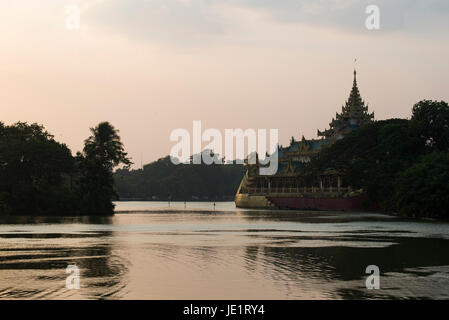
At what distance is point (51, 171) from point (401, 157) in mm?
45148

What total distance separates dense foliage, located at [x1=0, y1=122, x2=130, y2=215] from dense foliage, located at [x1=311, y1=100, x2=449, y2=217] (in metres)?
32.2

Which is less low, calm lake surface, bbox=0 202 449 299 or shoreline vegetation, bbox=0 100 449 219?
shoreline vegetation, bbox=0 100 449 219

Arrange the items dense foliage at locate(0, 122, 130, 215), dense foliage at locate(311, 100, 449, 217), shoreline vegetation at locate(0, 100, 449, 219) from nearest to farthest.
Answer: dense foliage at locate(311, 100, 449, 217)
shoreline vegetation at locate(0, 100, 449, 219)
dense foliage at locate(0, 122, 130, 215)

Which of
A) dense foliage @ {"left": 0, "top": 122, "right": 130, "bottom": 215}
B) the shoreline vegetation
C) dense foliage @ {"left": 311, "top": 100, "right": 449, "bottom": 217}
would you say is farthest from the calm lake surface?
dense foliage @ {"left": 0, "top": 122, "right": 130, "bottom": 215}

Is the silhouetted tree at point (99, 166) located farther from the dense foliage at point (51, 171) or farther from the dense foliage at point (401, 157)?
the dense foliage at point (401, 157)

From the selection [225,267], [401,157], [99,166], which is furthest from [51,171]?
[225,267]

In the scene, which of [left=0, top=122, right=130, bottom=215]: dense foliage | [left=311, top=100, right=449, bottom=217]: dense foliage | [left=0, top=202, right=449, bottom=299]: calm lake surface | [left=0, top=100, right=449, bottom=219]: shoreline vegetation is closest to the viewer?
[left=0, top=202, right=449, bottom=299]: calm lake surface

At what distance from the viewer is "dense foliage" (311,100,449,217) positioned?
67062 millimetres

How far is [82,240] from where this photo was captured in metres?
38.5

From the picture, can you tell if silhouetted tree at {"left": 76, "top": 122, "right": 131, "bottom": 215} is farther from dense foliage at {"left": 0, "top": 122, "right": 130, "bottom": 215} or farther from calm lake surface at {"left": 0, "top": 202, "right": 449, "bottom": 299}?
calm lake surface at {"left": 0, "top": 202, "right": 449, "bottom": 299}

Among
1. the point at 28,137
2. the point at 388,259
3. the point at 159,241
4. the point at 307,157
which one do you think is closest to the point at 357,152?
the point at 307,157

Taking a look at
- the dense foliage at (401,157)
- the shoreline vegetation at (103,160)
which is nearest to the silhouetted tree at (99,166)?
the shoreline vegetation at (103,160)
